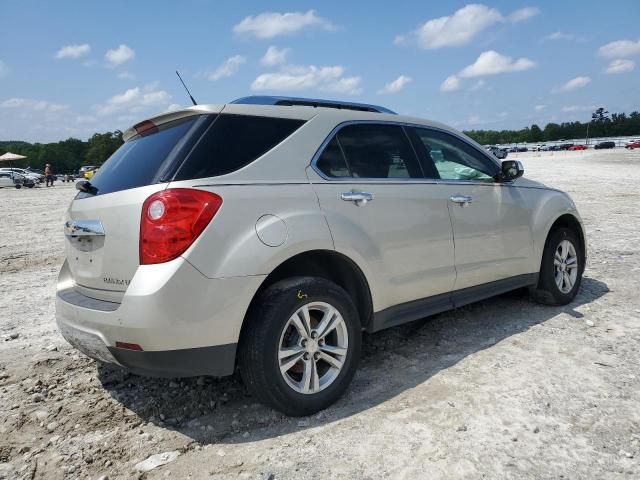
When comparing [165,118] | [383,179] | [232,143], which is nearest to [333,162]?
[383,179]

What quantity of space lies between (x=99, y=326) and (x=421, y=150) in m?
2.54

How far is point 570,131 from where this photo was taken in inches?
6580

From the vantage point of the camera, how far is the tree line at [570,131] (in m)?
159

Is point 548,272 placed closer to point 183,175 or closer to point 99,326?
point 183,175

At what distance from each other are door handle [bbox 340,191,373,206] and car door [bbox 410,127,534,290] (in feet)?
2.66

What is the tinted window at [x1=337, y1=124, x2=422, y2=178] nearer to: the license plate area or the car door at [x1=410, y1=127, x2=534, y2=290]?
the car door at [x1=410, y1=127, x2=534, y2=290]

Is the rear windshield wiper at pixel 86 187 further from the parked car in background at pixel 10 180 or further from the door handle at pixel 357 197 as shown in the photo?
the parked car in background at pixel 10 180

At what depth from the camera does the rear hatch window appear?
2.64 metres

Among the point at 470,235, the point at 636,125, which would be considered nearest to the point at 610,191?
the point at 470,235

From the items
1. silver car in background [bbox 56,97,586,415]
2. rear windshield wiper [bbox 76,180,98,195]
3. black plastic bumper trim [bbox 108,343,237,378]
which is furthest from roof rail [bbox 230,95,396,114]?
black plastic bumper trim [bbox 108,343,237,378]

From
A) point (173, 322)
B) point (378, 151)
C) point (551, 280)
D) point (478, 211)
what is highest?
point (378, 151)

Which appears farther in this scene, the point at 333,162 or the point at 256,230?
the point at 333,162

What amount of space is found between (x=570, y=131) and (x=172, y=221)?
7453 inches

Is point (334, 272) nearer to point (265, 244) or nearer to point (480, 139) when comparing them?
point (265, 244)
